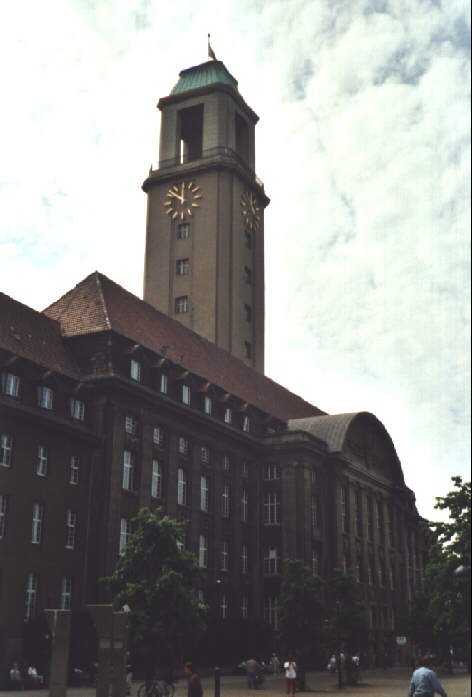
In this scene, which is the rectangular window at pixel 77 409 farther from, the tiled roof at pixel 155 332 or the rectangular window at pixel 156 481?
the rectangular window at pixel 156 481

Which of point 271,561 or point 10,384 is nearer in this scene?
point 10,384

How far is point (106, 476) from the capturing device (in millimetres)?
50500

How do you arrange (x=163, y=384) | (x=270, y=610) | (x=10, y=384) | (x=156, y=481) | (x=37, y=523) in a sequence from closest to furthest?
(x=37, y=523) → (x=10, y=384) → (x=156, y=481) → (x=163, y=384) → (x=270, y=610)

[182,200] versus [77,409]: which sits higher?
[182,200]

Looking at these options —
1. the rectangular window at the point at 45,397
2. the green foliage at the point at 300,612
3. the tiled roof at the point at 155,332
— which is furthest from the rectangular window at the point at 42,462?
the green foliage at the point at 300,612

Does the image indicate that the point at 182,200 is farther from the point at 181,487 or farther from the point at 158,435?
the point at 181,487

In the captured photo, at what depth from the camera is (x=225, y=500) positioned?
64438 millimetres

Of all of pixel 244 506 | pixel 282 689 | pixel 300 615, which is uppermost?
pixel 244 506

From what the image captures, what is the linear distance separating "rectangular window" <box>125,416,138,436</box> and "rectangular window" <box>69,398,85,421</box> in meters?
2.97

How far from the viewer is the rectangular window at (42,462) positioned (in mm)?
46969

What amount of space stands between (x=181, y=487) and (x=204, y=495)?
3327 mm

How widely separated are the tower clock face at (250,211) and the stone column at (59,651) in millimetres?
65977

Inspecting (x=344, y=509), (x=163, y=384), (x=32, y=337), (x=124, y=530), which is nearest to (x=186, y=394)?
(x=163, y=384)

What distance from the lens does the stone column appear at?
27.6m
